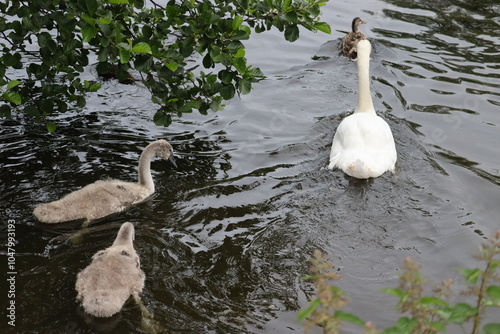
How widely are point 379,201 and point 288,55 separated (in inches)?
213

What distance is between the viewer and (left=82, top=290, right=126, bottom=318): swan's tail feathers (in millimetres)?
5449

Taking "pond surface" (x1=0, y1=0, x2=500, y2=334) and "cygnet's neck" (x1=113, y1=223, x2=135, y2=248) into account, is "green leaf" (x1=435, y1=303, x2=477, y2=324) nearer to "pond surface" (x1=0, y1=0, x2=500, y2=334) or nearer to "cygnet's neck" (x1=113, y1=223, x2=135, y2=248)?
"pond surface" (x1=0, y1=0, x2=500, y2=334)

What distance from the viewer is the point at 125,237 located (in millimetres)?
6270

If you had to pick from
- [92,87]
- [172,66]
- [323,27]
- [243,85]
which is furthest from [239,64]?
[92,87]

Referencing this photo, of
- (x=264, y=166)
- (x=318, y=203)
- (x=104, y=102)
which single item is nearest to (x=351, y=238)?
(x=318, y=203)

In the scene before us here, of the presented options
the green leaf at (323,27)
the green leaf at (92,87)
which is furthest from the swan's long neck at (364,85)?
the green leaf at (92,87)

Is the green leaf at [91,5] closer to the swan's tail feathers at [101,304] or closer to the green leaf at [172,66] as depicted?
the green leaf at [172,66]

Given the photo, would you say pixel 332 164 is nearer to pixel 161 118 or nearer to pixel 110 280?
pixel 161 118

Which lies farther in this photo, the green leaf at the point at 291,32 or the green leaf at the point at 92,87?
the green leaf at the point at 92,87

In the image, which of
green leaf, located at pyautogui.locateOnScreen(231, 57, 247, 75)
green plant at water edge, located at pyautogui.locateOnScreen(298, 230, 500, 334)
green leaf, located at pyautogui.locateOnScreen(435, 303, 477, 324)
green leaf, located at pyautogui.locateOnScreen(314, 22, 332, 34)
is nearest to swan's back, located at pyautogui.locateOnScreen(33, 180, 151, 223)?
green leaf, located at pyautogui.locateOnScreen(231, 57, 247, 75)

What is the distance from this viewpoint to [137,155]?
843cm

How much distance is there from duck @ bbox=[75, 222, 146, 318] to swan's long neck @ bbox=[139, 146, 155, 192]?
144cm

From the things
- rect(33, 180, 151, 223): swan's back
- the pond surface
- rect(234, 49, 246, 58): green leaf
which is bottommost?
the pond surface

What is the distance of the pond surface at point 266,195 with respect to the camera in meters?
5.84
